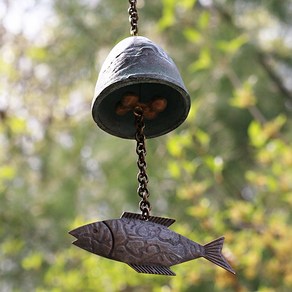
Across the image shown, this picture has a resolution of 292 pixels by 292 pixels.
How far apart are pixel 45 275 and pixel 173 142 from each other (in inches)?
33.4

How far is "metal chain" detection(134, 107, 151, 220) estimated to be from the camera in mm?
964

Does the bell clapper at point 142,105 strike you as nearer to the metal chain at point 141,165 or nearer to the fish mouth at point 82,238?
the metal chain at point 141,165

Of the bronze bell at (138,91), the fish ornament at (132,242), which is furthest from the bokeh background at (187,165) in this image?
the fish ornament at (132,242)

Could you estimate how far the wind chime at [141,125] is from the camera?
2.98 ft

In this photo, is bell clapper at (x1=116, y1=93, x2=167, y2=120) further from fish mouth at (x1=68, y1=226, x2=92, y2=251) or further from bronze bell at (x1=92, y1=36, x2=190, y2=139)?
fish mouth at (x1=68, y1=226, x2=92, y2=251)


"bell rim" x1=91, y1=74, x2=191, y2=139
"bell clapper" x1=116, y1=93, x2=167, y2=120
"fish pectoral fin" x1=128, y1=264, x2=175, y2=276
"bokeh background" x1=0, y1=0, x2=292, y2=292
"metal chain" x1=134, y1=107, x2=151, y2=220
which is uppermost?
"bokeh background" x1=0, y1=0, x2=292, y2=292

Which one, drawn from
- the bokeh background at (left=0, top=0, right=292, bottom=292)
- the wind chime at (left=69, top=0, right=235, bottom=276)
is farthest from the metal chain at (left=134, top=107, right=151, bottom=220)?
the bokeh background at (left=0, top=0, right=292, bottom=292)

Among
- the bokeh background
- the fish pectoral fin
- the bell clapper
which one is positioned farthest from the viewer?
the bokeh background

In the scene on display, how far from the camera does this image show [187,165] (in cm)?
194

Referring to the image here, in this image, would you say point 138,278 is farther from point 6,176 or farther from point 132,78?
point 132,78

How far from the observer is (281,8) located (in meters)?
2.34

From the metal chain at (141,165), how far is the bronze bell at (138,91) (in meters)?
0.02

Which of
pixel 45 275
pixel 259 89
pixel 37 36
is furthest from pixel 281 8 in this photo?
pixel 37 36

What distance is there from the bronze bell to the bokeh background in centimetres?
83
